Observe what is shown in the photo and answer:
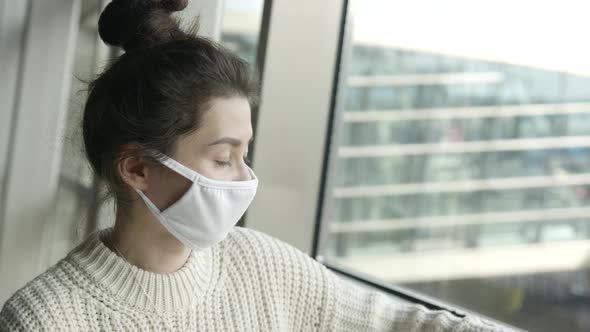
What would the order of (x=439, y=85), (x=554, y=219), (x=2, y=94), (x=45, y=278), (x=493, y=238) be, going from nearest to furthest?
(x=45, y=278)
(x=2, y=94)
(x=554, y=219)
(x=493, y=238)
(x=439, y=85)

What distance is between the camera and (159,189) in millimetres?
1355

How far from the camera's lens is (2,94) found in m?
1.93

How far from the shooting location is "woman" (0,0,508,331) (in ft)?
4.30

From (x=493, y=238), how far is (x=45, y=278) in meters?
2.38

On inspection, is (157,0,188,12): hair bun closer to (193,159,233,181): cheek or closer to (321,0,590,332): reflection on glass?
(193,159,233,181): cheek

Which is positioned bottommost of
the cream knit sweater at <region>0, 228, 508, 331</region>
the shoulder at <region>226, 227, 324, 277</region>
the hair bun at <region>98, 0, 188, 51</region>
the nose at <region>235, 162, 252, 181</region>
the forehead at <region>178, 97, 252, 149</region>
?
the cream knit sweater at <region>0, 228, 508, 331</region>

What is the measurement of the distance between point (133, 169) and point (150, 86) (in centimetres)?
16

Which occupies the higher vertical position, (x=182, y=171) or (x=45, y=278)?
(x=182, y=171)

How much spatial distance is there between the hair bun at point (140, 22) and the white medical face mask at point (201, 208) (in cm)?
24

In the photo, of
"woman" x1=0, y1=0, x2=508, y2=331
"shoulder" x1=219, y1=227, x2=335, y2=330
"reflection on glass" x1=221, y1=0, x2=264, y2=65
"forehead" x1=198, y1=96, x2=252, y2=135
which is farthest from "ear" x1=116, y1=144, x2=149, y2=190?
"reflection on glass" x1=221, y1=0, x2=264, y2=65

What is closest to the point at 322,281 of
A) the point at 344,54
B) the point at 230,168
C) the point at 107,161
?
the point at 230,168

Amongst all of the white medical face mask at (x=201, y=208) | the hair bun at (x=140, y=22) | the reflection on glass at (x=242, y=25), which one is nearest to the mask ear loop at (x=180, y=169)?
the white medical face mask at (x=201, y=208)

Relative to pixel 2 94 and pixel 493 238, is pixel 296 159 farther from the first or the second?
pixel 493 238

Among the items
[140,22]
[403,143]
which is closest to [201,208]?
[140,22]
